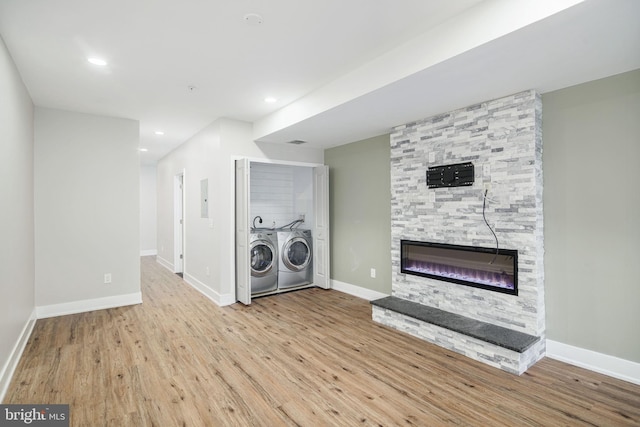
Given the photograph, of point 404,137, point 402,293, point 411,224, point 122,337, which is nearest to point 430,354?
point 402,293

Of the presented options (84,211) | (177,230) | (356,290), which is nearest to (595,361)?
(356,290)

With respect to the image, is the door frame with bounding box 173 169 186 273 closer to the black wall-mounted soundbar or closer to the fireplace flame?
the fireplace flame

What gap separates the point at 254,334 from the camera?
3496 mm

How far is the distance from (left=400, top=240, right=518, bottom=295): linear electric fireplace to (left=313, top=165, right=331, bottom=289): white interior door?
5.32 ft

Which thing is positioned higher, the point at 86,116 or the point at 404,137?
the point at 86,116

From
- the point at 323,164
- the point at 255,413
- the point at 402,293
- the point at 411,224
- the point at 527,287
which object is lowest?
the point at 255,413

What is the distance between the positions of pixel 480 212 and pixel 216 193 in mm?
3445

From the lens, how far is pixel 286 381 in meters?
2.54

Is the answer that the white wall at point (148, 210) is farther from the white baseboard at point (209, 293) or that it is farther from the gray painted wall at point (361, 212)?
the gray painted wall at point (361, 212)

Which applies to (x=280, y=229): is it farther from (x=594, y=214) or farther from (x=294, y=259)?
(x=594, y=214)

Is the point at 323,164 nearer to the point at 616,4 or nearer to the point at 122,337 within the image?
the point at 122,337

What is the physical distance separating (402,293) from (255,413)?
2329mm

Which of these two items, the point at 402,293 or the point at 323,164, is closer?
the point at 402,293

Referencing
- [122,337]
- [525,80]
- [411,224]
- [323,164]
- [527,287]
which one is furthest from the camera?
[323,164]
